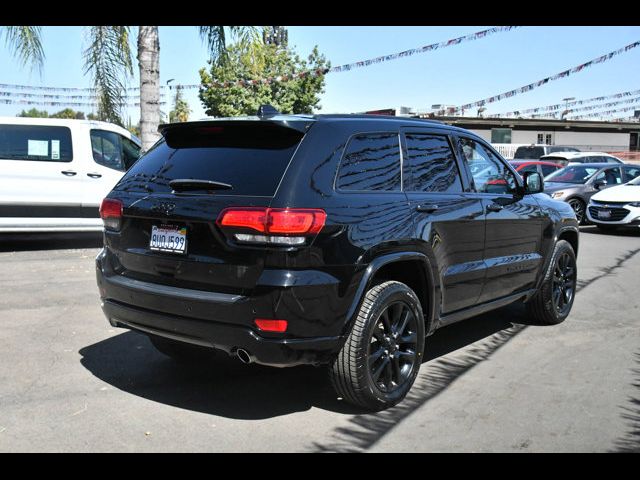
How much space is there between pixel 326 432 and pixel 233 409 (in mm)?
669

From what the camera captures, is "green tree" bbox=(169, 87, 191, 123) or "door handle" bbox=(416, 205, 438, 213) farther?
"green tree" bbox=(169, 87, 191, 123)

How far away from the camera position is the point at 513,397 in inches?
168

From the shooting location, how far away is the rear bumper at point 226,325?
3.47 m

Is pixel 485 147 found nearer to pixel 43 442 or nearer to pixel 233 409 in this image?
pixel 233 409

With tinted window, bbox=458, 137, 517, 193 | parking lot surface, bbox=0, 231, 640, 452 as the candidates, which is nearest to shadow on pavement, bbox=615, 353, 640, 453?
parking lot surface, bbox=0, 231, 640, 452

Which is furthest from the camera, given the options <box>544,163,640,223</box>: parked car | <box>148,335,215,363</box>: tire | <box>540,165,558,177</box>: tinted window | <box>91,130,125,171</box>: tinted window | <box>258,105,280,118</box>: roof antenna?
<box>540,165,558,177</box>: tinted window

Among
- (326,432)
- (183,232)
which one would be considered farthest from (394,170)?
(326,432)

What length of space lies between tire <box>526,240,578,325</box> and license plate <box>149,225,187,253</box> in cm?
369

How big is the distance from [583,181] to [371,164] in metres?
13.5

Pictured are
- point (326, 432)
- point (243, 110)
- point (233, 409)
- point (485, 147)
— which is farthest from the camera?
point (243, 110)

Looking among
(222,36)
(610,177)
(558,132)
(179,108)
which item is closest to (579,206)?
(610,177)

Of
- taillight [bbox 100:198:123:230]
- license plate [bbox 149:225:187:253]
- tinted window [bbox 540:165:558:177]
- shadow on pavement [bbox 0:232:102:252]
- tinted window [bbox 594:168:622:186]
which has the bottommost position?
shadow on pavement [bbox 0:232:102:252]

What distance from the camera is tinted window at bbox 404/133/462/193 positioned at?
14.5 feet

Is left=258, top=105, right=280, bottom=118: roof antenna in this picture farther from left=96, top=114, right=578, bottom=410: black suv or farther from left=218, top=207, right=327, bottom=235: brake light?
left=218, top=207, right=327, bottom=235: brake light
